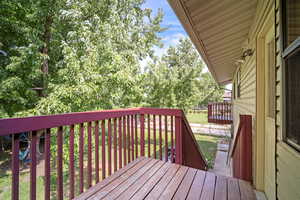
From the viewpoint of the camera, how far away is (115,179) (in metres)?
2.02

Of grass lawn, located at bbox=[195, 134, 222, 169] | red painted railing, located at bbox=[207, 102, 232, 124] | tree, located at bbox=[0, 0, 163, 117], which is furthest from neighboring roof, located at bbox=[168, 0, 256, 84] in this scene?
red painted railing, located at bbox=[207, 102, 232, 124]

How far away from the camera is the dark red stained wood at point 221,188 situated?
1.71 metres

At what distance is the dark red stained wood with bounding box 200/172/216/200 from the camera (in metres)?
1.70

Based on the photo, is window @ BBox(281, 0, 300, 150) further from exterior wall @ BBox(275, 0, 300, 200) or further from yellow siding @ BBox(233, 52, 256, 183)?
yellow siding @ BBox(233, 52, 256, 183)

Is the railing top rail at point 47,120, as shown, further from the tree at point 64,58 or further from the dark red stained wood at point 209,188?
the tree at point 64,58

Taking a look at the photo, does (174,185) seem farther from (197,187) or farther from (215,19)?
(215,19)

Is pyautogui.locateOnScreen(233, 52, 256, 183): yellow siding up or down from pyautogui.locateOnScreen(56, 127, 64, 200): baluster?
up

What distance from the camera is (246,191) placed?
185cm

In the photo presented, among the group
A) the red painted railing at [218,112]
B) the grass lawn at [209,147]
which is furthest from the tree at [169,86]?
the grass lawn at [209,147]

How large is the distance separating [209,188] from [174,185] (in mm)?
381

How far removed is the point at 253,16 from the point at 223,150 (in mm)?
6016

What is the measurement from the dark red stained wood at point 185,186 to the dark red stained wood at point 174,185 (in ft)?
0.12

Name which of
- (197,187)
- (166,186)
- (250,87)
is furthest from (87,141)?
(250,87)

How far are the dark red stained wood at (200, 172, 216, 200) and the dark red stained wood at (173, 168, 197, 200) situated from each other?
0.16 metres
